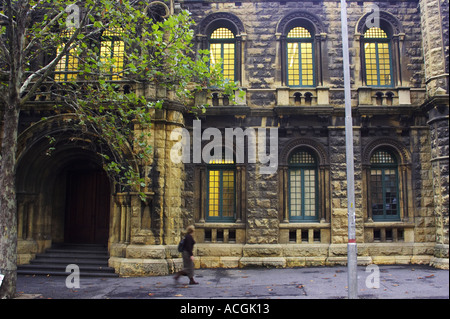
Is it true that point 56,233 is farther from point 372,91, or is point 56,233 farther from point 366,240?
point 372,91

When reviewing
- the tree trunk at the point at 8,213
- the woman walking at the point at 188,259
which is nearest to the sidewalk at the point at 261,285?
the woman walking at the point at 188,259

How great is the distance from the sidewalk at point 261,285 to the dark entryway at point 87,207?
9.46 feet

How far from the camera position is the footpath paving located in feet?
32.7

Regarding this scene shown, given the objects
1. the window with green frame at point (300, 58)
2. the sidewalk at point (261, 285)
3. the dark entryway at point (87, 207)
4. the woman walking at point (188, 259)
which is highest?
the window with green frame at point (300, 58)

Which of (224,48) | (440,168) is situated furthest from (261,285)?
(224,48)

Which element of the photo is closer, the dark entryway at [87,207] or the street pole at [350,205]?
the street pole at [350,205]

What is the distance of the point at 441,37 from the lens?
46.6 ft

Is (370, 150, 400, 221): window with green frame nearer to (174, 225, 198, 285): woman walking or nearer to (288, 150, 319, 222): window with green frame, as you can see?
(288, 150, 319, 222): window with green frame

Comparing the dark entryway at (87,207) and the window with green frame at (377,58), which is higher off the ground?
the window with green frame at (377,58)

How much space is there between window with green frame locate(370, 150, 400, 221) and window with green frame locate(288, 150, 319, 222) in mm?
2196

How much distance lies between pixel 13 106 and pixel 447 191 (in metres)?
13.8

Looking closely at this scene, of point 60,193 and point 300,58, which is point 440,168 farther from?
point 60,193

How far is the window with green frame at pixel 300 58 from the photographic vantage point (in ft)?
50.8

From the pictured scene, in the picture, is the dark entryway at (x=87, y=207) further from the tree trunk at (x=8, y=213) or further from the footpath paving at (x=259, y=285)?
the tree trunk at (x=8, y=213)
